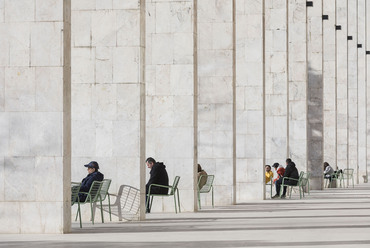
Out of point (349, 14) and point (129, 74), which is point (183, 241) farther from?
point (349, 14)

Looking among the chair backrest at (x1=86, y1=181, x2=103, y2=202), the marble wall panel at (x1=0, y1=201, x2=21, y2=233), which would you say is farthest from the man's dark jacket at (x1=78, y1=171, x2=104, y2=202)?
the marble wall panel at (x1=0, y1=201, x2=21, y2=233)

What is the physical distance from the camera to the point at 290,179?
35125 mm

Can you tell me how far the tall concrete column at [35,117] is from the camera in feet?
58.4

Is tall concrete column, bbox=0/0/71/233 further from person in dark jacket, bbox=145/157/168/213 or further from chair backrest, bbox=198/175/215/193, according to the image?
chair backrest, bbox=198/175/215/193

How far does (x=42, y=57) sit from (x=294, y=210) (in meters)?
10.7

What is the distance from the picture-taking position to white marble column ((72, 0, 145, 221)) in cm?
2161

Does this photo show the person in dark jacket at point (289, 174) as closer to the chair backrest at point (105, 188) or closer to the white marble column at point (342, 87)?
the chair backrest at point (105, 188)

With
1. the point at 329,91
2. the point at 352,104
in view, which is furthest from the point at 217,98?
the point at 352,104

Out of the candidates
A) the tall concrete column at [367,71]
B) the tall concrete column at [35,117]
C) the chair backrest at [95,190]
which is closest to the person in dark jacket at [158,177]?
the chair backrest at [95,190]

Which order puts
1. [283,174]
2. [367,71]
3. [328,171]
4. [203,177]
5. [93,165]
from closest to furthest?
[93,165], [203,177], [283,174], [328,171], [367,71]

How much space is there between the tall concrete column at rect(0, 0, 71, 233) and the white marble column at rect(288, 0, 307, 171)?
905 inches

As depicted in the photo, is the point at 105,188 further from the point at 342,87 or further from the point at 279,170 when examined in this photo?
the point at 342,87

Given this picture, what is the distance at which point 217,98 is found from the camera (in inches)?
1148

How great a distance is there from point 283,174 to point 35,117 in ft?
59.8
